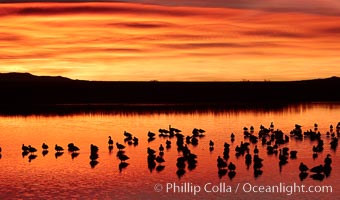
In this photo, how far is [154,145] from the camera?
47.3 meters

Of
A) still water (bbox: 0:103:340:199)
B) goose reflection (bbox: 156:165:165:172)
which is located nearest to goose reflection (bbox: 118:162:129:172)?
still water (bbox: 0:103:340:199)

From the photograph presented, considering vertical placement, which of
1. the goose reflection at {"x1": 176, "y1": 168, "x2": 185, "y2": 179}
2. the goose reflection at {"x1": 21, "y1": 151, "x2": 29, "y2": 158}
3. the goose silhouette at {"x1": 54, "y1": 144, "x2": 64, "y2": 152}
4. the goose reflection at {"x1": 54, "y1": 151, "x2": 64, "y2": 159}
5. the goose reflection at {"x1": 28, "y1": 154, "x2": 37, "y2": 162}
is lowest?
the goose reflection at {"x1": 176, "y1": 168, "x2": 185, "y2": 179}

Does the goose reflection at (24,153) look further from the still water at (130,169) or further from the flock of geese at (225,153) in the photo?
the still water at (130,169)

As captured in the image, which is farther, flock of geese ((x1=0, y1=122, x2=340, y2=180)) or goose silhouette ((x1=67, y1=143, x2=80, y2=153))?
goose silhouette ((x1=67, y1=143, x2=80, y2=153))

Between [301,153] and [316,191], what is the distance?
13.1 meters

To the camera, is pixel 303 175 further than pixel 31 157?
No

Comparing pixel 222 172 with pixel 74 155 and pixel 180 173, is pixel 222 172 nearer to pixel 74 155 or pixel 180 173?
pixel 180 173

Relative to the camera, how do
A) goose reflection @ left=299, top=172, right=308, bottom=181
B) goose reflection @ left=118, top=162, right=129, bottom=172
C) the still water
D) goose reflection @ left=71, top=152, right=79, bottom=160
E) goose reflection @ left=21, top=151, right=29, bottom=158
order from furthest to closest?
1. goose reflection @ left=21, top=151, right=29, bottom=158
2. goose reflection @ left=71, top=152, right=79, bottom=160
3. goose reflection @ left=118, top=162, right=129, bottom=172
4. goose reflection @ left=299, top=172, right=308, bottom=181
5. the still water

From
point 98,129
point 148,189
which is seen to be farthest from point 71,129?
point 148,189

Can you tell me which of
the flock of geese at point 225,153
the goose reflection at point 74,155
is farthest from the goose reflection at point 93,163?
the goose reflection at point 74,155

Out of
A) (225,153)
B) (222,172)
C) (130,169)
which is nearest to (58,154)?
(130,169)

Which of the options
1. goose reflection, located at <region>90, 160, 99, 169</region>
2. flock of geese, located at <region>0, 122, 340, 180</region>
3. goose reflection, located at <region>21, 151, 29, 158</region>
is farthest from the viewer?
goose reflection, located at <region>21, 151, 29, 158</region>

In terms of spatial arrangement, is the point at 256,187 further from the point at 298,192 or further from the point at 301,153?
the point at 301,153

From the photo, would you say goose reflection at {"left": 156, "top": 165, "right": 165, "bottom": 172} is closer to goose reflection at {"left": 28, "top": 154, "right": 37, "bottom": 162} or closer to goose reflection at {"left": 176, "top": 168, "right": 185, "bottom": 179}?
goose reflection at {"left": 176, "top": 168, "right": 185, "bottom": 179}
